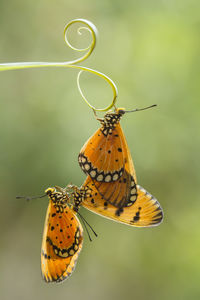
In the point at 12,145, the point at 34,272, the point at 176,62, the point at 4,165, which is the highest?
the point at 176,62

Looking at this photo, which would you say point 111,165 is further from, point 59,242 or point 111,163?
point 59,242

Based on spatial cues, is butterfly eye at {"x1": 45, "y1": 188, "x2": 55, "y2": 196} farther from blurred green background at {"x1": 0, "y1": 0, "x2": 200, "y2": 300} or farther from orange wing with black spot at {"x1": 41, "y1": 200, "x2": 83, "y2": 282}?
blurred green background at {"x1": 0, "y1": 0, "x2": 200, "y2": 300}

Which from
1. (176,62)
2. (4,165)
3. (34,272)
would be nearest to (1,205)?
(4,165)

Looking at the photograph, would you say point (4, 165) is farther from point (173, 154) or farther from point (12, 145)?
point (173, 154)

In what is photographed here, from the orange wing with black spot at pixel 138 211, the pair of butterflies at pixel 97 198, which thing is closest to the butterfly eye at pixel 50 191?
the pair of butterflies at pixel 97 198

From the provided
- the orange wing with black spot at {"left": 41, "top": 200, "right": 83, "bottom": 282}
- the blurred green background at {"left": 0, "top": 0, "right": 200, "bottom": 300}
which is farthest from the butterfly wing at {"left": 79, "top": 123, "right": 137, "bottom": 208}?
the blurred green background at {"left": 0, "top": 0, "right": 200, "bottom": 300}

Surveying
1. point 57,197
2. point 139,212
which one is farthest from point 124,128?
point 57,197

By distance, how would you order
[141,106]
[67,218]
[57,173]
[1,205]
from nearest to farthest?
[67,218], [57,173], [141,106], [1,205]
